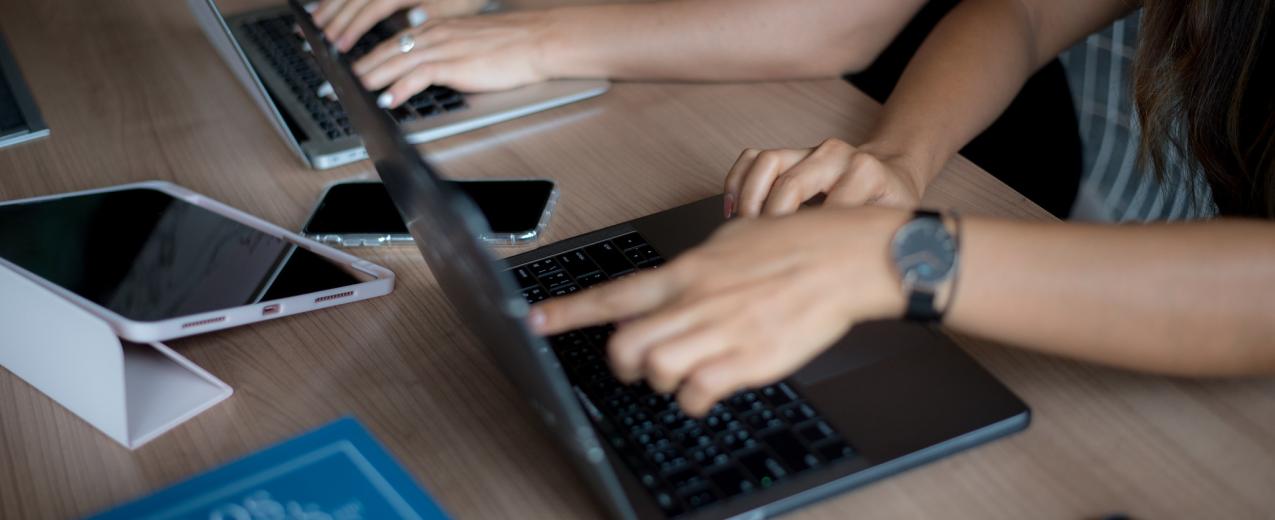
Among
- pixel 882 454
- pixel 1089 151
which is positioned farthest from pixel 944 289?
pixel 1089 151

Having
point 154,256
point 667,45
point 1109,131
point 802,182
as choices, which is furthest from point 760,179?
point 1109,131

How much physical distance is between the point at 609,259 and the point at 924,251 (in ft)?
0.83

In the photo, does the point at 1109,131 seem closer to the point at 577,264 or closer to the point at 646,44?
the point at 646,44

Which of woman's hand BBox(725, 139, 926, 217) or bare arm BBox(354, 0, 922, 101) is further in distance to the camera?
bare arm BBox(354, 0, 922, 101)

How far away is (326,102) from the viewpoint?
1.05m

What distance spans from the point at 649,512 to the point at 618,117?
547 mm

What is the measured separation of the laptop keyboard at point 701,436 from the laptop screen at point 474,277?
0.14ft

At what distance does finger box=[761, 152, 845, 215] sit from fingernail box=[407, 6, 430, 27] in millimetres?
560

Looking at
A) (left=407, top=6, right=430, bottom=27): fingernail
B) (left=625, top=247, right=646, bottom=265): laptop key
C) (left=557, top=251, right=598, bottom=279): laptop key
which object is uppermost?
(left=407, top=6, right=430, bottom=27): fingernail

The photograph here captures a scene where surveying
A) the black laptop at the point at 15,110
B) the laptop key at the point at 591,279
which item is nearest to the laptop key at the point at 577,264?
the laptop key at the point at 591,279

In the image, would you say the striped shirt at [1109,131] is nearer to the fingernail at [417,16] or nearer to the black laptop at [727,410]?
the fingernail at [417,16]

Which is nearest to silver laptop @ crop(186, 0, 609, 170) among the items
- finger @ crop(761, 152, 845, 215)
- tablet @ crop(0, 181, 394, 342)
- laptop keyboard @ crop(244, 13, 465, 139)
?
→ laptop keyboard @ crop(244, 13, 465, 139)

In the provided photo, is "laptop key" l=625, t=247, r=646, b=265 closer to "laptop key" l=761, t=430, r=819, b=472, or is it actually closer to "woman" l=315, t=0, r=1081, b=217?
"laptop key" l=761, t=430, r=819, b=472

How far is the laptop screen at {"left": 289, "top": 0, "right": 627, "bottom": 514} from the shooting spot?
18.4 inches
